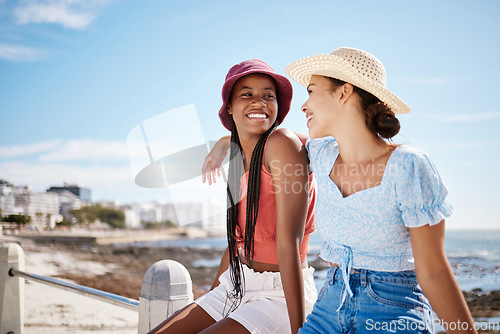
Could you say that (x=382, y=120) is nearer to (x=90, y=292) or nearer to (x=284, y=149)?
(x=284, y=149)

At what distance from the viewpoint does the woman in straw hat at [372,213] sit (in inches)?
55.9

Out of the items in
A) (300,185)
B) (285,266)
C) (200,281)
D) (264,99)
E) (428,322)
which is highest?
(264,99)

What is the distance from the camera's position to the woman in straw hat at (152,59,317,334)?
188 centimetres

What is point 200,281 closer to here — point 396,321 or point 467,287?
point 467,287

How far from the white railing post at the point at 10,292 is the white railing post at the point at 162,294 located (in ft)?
8.49

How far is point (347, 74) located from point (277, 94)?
74 cm

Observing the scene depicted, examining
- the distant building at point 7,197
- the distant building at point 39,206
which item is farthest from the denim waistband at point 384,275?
the distant building at point 7,197

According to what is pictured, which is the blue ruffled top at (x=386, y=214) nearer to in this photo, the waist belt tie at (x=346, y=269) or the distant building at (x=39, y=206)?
the waist belt tie at (x=346, y=269)

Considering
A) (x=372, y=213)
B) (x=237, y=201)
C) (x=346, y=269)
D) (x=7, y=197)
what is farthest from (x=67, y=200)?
(x=372, y=213)

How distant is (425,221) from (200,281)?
2516 centimetres

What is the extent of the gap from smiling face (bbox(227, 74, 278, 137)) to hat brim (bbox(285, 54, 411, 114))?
0.38 meters

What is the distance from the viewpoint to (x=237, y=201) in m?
2.26

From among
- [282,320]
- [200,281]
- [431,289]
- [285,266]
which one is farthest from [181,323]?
[200,281]

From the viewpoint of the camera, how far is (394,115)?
5.73ft
